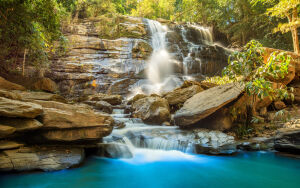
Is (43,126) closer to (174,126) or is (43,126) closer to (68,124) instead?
(68,124)

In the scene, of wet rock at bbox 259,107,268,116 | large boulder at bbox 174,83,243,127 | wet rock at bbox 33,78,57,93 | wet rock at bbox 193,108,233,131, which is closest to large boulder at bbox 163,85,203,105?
large boulder at bbox 174,83,243,127

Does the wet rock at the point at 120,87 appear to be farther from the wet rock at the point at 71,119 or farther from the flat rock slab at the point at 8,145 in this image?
the flat rock slab at the point at 8,145

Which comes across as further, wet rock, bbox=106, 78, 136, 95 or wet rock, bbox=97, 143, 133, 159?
wet rock, bbox=106, 78, 136, 95

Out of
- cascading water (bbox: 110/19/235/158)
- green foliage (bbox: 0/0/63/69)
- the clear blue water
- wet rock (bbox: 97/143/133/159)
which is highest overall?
green foliage (bbox: 0/0/63/69)

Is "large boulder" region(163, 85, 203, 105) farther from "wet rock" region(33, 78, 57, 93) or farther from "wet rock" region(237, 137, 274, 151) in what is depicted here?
"wet rock" region(33, 78, 57, 93)

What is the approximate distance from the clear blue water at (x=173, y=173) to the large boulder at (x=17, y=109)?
3.86 feet

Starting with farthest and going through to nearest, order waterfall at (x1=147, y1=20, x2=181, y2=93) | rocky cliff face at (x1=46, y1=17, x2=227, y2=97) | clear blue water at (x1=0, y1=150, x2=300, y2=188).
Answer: waterfall at (x1=147, y1=20, x2=181, y2=93) < rocky cliff face at (x1=46, y1=17, x2=227, y2=97) < clear blue water at (x1=0, y1=150, x2=300, y2=188)

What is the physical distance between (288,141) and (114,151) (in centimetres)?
460

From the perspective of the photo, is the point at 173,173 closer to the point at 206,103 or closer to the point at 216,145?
the point at 216,145

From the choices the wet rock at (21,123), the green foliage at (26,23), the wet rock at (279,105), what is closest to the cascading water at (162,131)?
the wet rock at (21,123)

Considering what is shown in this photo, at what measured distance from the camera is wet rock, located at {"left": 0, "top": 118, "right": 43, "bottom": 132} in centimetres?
337

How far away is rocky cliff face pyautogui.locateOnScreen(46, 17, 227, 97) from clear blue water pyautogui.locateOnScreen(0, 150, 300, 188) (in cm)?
831

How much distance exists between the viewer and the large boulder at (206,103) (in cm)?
545

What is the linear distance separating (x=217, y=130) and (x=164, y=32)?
45.6 ft
